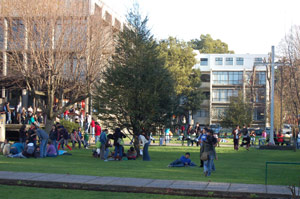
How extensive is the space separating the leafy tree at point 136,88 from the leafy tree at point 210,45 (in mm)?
79457

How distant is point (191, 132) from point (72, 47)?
47.8ft

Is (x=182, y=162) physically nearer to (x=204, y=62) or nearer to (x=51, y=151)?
(x=51, y=151)

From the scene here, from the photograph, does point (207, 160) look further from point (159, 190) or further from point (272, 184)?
point (159, 190)

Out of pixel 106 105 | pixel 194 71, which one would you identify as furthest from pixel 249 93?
pixel 106 105

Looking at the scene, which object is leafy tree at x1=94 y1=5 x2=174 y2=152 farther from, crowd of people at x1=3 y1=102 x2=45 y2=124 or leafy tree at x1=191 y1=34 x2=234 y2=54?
leafy tree at x1=191 y1=34 x2=234 y2=54

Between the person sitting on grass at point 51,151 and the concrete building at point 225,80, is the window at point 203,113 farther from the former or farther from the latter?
the person sitting on grass at point 51,151

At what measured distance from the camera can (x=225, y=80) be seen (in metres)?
77.9

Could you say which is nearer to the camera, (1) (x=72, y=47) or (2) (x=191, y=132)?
(1) (x=72, y=47)

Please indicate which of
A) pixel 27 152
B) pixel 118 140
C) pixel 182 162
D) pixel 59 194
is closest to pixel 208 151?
pixel 182 162

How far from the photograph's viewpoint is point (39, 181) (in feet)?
42.2

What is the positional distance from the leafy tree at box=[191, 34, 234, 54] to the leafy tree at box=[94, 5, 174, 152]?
7946 centimetres

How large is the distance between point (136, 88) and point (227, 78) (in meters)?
56.3

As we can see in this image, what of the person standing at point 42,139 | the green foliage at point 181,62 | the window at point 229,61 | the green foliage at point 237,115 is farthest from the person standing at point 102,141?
the window at point 229,61

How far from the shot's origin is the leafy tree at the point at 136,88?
23922 mm
